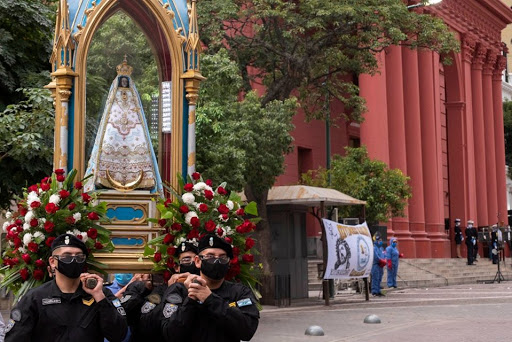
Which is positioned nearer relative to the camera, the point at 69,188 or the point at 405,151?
the point at 69,188

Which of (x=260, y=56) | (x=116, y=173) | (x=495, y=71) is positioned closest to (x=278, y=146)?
(x=260, y=56)

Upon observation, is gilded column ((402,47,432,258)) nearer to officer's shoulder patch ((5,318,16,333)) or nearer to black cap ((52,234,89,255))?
black cap ((52,234,89,255))

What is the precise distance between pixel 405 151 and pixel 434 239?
5028 mm

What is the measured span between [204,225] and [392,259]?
79.2 ft

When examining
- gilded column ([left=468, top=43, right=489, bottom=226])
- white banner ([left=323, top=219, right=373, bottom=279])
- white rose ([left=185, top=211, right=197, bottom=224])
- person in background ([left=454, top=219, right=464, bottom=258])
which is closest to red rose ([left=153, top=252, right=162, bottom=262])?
white rose ([left=185, top=211, right=197, bottom=224])

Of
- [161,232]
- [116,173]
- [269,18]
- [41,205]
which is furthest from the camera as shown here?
[269,18]

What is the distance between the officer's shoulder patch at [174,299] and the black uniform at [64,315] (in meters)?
0.41

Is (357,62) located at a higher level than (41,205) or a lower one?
higher

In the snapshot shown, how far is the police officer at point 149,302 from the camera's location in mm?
7102

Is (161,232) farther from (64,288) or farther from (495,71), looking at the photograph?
(495,71)

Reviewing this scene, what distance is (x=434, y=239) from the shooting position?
47375 millimetres

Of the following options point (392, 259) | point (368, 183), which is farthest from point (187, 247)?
point (368, 183)

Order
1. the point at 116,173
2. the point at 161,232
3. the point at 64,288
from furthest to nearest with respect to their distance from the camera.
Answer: the point at 116,173 < the point at 161,232 < the point at 64,288

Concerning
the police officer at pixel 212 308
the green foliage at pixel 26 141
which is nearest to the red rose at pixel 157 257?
the police officer at pixel 212 308
